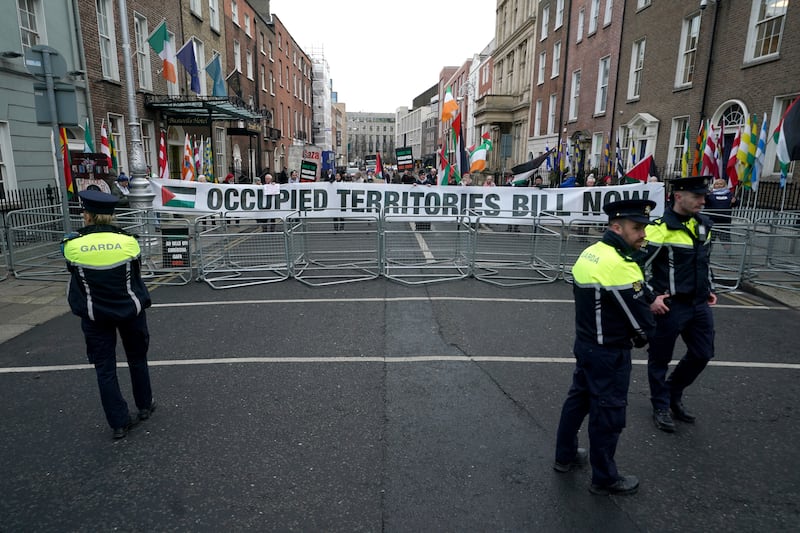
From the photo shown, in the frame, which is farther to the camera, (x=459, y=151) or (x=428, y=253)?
(x=459, y=151)

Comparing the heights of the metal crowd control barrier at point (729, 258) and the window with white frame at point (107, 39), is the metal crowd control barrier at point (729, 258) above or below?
below

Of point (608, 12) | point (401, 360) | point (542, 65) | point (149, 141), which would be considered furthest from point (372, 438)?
point (542, 65)

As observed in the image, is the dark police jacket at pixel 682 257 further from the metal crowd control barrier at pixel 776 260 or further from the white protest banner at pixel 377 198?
the white protest banner at pixel 377 198

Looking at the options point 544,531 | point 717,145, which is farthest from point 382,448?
point 717,145

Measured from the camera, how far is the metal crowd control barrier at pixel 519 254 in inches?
363

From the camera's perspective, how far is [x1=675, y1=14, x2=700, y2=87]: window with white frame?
59.1 feet

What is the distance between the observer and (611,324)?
3.04 meters

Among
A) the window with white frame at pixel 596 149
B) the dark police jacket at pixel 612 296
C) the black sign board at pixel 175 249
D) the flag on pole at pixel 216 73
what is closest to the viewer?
the dark police jacket at pixel 612 296

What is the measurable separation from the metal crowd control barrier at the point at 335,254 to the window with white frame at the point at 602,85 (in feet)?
62.5

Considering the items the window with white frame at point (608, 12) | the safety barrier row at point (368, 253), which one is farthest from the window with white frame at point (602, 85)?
the safety barrier row at point (368, 253)

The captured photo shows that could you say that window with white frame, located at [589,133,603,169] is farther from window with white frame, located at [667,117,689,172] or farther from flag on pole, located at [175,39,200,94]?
flag on pole, located at [175,39,200,94]

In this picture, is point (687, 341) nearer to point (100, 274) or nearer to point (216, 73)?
point (100, 274)

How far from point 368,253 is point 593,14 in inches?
893

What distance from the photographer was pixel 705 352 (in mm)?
4027
